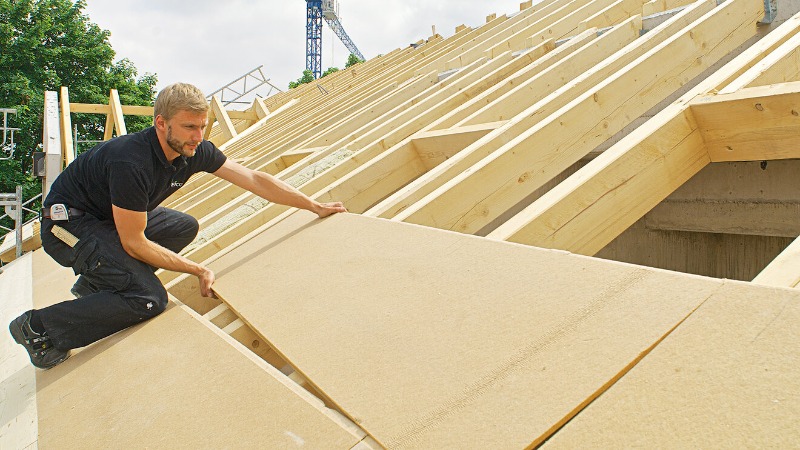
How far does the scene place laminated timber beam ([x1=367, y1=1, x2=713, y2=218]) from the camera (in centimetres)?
253

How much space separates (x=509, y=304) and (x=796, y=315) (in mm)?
598

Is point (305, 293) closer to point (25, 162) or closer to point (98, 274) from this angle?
point (98, 274)

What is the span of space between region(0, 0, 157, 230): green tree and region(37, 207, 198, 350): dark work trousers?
1632cm

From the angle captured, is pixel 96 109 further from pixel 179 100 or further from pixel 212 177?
pixel 179 100

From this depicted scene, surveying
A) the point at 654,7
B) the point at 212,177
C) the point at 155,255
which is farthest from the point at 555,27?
the point at 212,177

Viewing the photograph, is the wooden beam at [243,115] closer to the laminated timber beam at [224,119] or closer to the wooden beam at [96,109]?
the wooden beam at [96,109]

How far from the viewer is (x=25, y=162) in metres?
18.3

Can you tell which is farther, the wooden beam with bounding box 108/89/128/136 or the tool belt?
the wooden beam with bounding box 108/89/128/136

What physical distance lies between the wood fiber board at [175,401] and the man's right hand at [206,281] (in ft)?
0.70


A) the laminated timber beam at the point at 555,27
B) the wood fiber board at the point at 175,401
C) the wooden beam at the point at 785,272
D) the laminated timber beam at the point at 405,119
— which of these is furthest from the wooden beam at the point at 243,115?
the wooden beam at the point at 785,272

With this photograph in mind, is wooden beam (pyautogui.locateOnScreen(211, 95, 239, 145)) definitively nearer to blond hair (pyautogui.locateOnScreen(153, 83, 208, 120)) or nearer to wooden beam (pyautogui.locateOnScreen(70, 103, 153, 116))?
wooden beam (pyautogui.locateOnScreen(70, 103, 153, 116))

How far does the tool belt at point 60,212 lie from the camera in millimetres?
2428

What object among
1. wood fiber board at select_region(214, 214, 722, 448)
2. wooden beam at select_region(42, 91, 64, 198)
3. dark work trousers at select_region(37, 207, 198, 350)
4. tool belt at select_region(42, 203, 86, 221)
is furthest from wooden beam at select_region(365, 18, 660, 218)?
wooden beam at select_region(42, 91, 64, 198)

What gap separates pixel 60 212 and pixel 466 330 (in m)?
1.92
